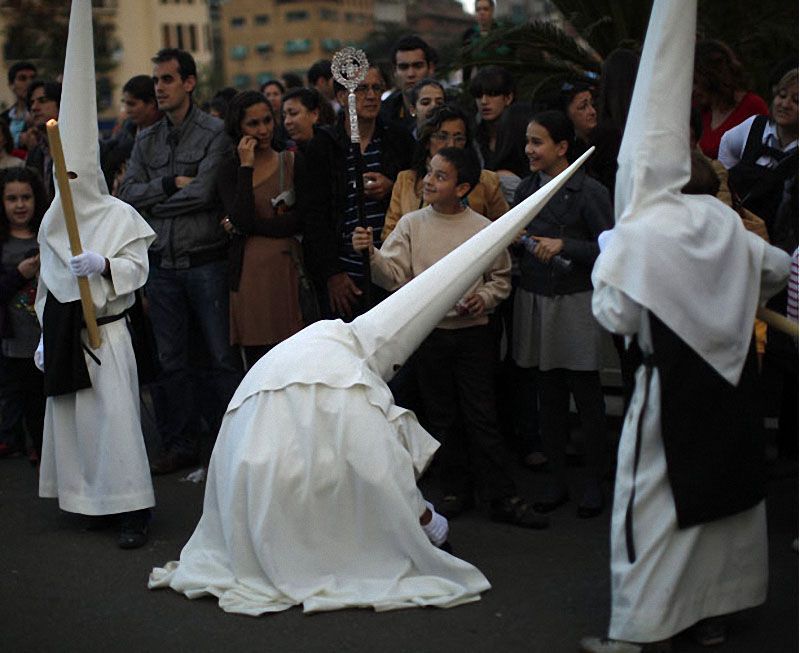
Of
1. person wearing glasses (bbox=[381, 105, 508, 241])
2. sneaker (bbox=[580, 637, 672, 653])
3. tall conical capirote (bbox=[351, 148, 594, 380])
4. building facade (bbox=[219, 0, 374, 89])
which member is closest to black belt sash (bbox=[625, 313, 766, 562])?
sneaker (bbox=[580, 637, 672, 653])

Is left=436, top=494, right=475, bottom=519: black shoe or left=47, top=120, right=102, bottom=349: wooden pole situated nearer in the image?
left=47, top=120, right=102, bottom=349: wooden pole

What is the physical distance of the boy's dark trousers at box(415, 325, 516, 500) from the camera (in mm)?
6656

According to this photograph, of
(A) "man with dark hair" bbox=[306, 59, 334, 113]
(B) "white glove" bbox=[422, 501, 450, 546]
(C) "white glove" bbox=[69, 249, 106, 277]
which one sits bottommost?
(B) "white glove" bbox=[422, 501, 450, 546]

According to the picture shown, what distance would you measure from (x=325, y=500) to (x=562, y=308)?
6.15 feet

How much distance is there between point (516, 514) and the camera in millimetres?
6570

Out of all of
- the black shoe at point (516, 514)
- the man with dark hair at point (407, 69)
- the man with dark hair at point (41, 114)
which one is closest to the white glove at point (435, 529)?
the black shoe at point (516, 514)

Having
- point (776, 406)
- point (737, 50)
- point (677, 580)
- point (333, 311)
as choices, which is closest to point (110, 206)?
point (333, 311)

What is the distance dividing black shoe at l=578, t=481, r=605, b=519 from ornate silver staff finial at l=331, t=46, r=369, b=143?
2162mm

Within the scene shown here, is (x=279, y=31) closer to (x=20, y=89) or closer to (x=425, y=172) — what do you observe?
(x=20, y=89)

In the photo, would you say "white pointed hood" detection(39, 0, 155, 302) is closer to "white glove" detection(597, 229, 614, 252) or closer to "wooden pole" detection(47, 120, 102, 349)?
"wooden pole" detection(47, 120, 102, 349)

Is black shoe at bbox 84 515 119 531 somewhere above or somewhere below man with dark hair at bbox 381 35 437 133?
below

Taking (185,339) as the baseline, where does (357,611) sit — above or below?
below

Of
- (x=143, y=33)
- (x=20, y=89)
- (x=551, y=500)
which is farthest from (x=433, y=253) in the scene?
(x=143, y=33)

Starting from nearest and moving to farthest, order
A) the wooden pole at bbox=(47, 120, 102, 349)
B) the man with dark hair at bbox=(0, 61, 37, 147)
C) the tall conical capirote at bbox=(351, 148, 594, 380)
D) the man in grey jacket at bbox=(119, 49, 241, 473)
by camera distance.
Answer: the tall conical capirote at bbox=(351, 148, 594, 380) < the wooden pole at bbox=(47, 120, 102, 349) < the man in grey jacket at bbox=(119, 49, 241, 473) < the man with dark hair at bbox=(0, 61, 37, 147)
